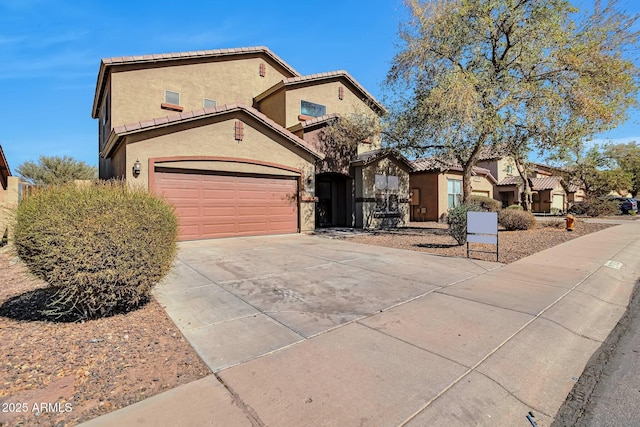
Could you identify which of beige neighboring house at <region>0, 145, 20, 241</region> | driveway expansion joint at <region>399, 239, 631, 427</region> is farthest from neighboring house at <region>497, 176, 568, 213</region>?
beige neighboring house at <region>0, 145, 20, 241</region>

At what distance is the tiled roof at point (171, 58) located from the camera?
46.9ft

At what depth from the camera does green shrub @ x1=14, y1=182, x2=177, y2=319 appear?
3822mm

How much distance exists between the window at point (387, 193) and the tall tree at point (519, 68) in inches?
196

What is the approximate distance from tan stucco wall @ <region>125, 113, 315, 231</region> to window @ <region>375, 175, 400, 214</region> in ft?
15.0

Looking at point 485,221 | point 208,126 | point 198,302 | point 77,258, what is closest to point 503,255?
point 485,221

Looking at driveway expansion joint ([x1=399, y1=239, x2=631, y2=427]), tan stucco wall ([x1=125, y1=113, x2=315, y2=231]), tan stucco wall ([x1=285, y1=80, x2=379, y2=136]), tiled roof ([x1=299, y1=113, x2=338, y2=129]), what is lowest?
driveway expansion joint ([x1=399, y1=239, x2=631, y2=427])

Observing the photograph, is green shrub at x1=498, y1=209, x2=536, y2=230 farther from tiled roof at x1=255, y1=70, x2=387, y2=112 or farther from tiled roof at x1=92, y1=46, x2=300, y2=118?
tiled roof at x1=92, y1=46, x2=300, y2=118

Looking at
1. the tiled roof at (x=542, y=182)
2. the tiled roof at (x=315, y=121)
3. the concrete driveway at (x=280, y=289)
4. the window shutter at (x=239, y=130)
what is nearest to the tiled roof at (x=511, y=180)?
the tiled roof at (x=542, y=182)

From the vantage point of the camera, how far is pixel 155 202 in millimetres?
4750

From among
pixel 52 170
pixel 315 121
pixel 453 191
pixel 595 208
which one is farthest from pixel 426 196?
pixel 52 170

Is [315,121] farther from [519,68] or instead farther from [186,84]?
[519,68]

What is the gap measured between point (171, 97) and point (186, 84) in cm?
108

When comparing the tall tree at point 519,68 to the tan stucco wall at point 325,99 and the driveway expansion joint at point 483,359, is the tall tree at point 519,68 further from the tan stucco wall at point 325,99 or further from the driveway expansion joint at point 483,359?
the driveway expansion joint at point 483,359

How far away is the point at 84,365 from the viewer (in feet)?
10.6
